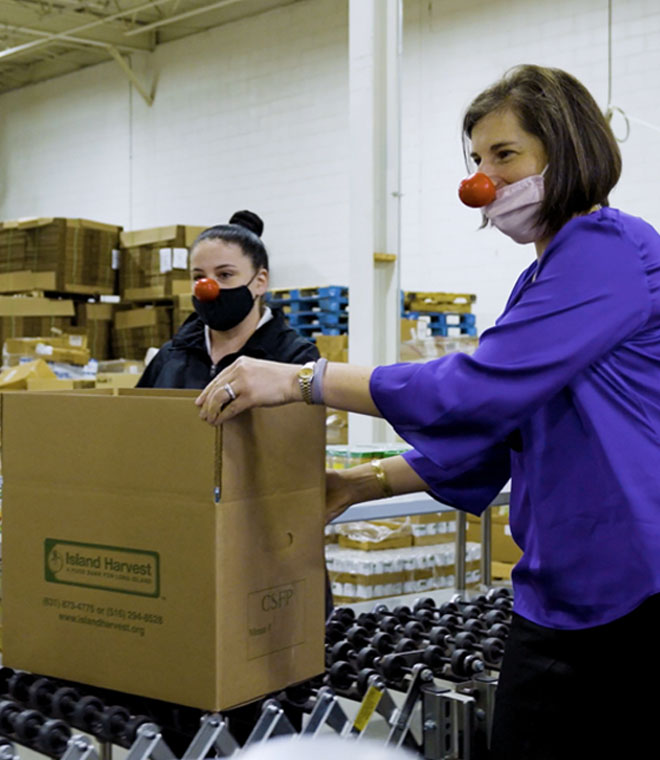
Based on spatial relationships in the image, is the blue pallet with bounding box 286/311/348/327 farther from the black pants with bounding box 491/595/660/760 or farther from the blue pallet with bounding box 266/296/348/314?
the black pants with bounding box 491/595/660/760

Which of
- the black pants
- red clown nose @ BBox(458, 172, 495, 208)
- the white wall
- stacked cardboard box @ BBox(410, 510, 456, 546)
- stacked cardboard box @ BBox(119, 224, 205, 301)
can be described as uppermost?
the white wall

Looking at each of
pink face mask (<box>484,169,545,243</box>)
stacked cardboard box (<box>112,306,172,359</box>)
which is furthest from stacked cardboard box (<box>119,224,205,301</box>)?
pink face mask (<box>484,169,545,243</box>)

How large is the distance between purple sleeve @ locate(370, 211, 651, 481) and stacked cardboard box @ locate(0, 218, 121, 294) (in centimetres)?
844

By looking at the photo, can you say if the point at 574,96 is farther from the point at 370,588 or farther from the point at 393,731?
the point at 370,588

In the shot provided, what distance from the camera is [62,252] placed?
9297 millimetres

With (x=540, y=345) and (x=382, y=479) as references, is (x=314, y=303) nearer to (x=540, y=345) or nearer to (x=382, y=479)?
(x=382, y=479)

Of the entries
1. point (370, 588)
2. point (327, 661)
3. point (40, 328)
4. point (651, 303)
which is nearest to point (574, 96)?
point (651, 303)

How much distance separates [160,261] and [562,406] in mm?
8474

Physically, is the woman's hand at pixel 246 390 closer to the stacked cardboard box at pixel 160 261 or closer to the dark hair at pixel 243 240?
the dark hair at pixel 243 240

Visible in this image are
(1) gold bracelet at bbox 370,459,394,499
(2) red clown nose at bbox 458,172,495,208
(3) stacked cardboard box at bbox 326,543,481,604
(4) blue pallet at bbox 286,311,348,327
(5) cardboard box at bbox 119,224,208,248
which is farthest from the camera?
(5) cardboard box at bbox 119,224,208,248

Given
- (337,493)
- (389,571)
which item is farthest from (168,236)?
→ (337,493)

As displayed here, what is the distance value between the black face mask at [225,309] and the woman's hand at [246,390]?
1.05 metres

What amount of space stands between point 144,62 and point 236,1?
190 centimetres

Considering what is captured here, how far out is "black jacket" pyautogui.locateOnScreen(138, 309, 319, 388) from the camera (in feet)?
7.68
